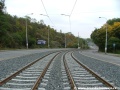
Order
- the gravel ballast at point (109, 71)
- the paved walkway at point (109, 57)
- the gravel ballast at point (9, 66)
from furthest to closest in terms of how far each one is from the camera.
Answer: the paved walkway at point (109, 57), the gravel ballast at point (9, 66), the gravel ballast at point (109, 71)

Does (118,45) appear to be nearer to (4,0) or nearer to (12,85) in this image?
(4,0)

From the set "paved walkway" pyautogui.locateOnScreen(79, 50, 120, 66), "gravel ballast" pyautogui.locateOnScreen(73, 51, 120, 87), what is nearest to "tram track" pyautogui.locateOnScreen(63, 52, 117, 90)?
"gravel ballast" pyautogui.locateOnScreen(73, 51, 120, 87)

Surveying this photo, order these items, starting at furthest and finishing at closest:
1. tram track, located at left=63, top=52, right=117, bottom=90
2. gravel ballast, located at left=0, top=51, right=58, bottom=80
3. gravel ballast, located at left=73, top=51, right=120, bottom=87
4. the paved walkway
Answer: the paved walkway < gravel ballast, located at left=0, top=51, right=58, bottom=80 < gravel ballast, located at left=73, top=51, right=120, bottom=87 < tram track, located at left=63, top=52, right=117, bottom=90

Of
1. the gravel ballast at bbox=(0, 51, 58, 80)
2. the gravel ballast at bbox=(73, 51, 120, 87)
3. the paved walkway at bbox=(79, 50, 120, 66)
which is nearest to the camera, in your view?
the gravel ballast at bbox=(73, 51, 120, 87)

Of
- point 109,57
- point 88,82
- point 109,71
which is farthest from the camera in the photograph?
point 109,57

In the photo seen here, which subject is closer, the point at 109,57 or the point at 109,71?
the point at 109,71

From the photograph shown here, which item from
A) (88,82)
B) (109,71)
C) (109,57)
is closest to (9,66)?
(109,71)

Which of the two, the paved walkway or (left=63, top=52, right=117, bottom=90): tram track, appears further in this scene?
the paved walkway

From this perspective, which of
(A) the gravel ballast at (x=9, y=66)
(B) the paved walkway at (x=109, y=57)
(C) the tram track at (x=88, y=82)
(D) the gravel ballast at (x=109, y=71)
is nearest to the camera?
(C) the tram track at (x=88, y=82)

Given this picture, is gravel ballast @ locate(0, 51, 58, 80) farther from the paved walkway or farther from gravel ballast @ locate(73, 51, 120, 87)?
the paved walkway

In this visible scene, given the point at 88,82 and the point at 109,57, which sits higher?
the point at 109,57

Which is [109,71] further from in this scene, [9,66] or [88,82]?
[9,66]

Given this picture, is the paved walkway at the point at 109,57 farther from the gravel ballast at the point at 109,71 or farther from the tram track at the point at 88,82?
the tram track at the point at 88,82

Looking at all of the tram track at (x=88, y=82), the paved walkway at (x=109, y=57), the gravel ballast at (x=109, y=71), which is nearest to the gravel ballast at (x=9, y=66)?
the tram track at (x=88, y=82)
